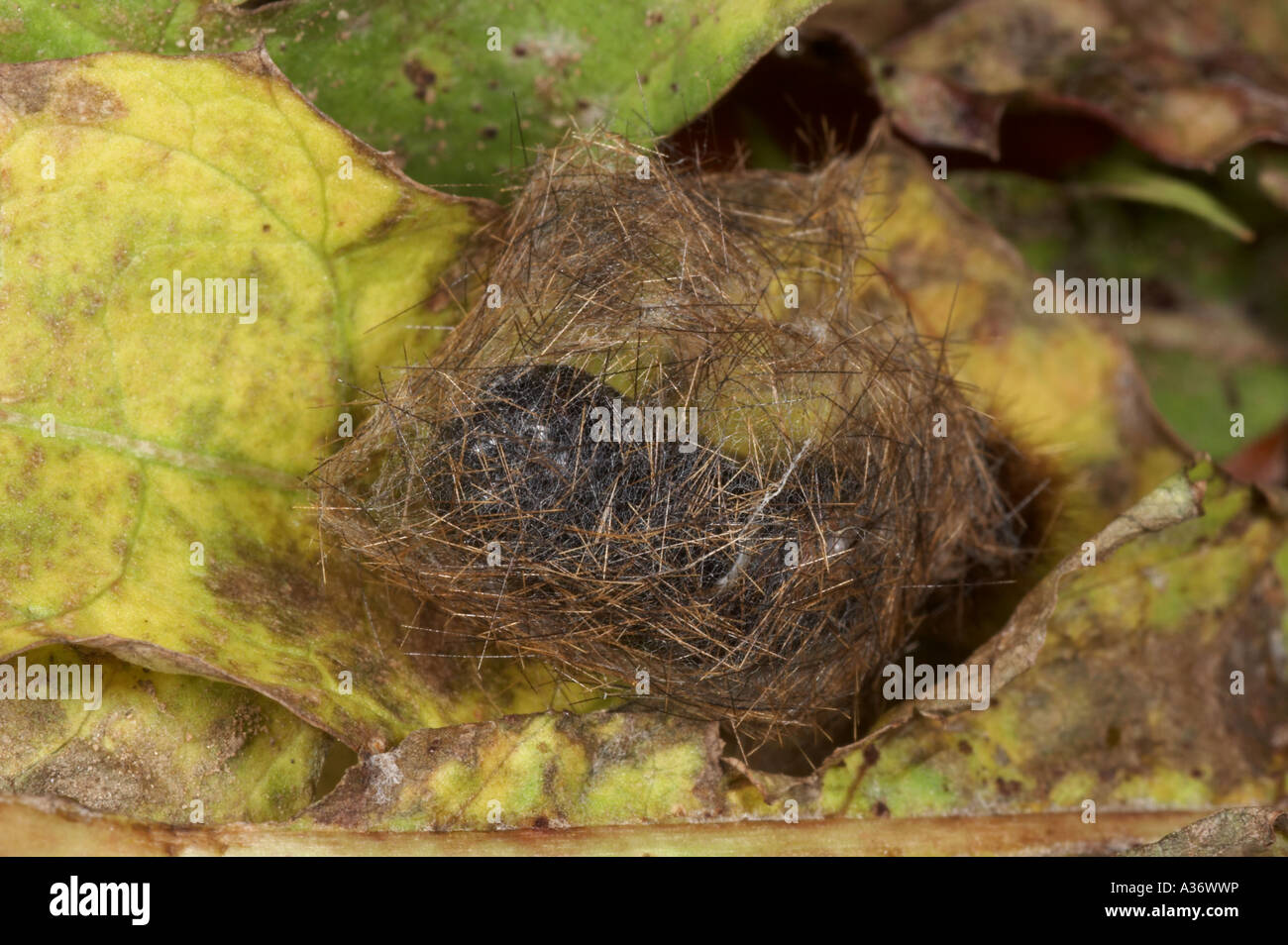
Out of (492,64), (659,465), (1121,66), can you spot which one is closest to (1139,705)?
(659,465)

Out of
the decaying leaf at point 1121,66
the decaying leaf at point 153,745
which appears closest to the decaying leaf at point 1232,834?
the decaying leaf at point 1121,66

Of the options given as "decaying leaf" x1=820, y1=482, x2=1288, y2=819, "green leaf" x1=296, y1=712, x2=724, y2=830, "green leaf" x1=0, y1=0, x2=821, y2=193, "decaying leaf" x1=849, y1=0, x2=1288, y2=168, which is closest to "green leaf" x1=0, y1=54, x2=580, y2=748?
"green leaf" x1=296, y1=712, x2=724, y2=830

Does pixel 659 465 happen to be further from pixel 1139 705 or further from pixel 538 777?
pixel 1139 705

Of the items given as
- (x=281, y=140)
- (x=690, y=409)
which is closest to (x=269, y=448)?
(x=281, y=140)

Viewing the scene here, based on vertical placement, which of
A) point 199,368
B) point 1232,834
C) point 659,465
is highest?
point 199,368

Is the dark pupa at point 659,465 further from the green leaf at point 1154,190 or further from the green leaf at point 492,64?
the green leaf at point 1154,190

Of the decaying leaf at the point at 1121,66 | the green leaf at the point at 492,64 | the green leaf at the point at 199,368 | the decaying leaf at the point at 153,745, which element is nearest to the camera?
the green leaf at the point at 199,368
